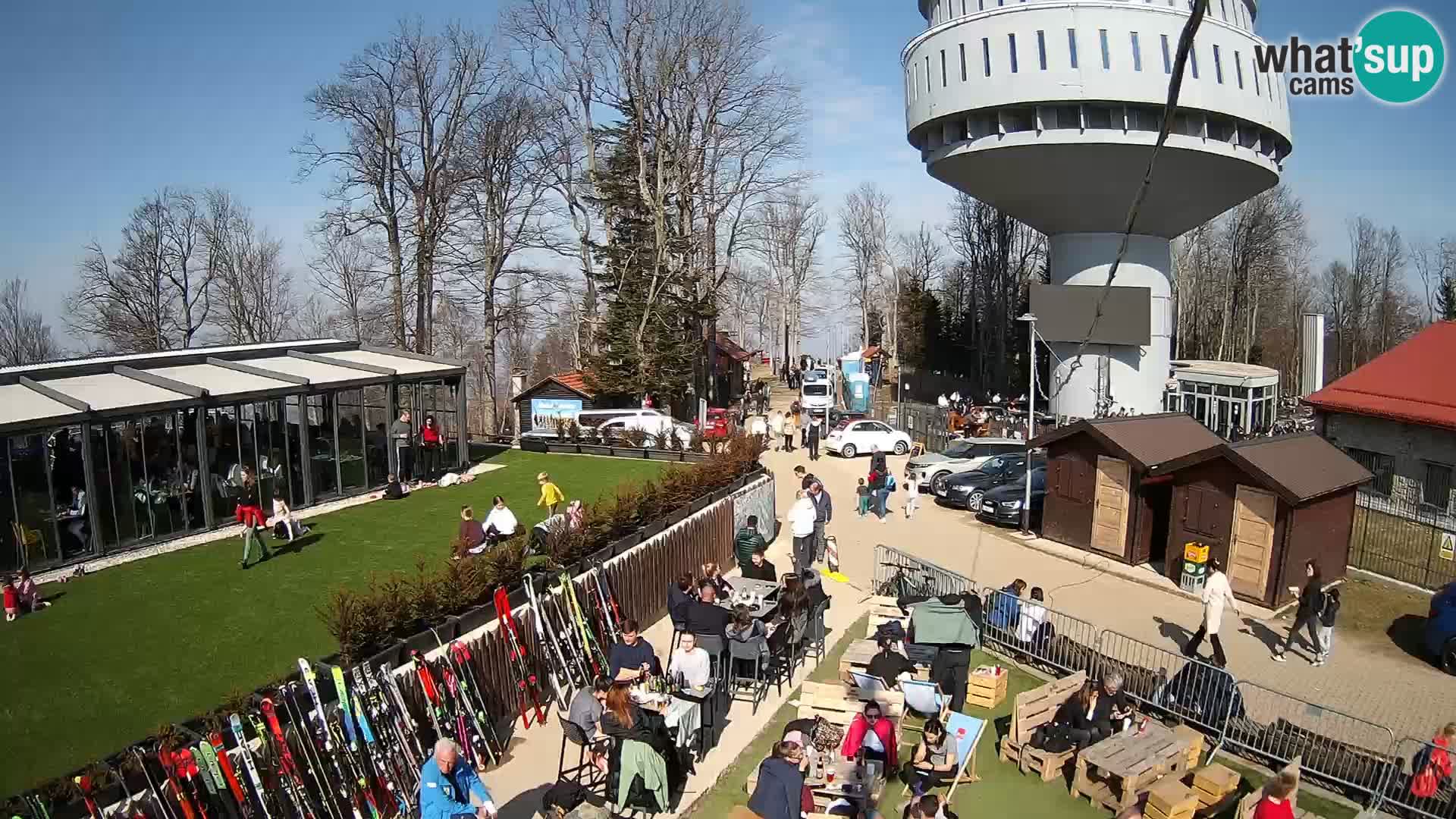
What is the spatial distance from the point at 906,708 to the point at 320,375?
662 inches

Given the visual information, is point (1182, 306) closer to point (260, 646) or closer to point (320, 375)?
point (320, 375)

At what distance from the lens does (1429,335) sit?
86.7 ft

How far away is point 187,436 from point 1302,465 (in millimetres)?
21670

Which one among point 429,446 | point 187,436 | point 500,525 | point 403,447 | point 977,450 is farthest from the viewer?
point 977,450

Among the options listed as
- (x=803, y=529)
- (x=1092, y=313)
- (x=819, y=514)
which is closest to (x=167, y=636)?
(x=803, y=529)

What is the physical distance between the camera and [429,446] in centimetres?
2388

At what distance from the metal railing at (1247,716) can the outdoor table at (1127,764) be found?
0.73 metres

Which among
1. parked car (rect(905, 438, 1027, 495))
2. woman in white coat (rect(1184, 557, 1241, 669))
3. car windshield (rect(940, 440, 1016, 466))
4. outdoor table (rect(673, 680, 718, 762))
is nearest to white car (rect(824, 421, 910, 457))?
parked car (rect(905, 438, 1027, 495))

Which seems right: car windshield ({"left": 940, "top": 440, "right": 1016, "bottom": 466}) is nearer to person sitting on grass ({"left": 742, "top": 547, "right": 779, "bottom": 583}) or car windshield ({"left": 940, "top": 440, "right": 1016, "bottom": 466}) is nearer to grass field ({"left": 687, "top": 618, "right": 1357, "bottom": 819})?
person sitting on grass ({"left": 742, "top": 547, "right": 779, "bottom": 583})

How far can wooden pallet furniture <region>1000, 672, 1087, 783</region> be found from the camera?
9.61 meters

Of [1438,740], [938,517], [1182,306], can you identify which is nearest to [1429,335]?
[938,517]

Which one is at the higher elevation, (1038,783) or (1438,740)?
(1438,740)

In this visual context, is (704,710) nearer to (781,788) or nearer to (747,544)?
(781,788)

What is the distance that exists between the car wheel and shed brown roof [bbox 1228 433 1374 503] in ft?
29.2
